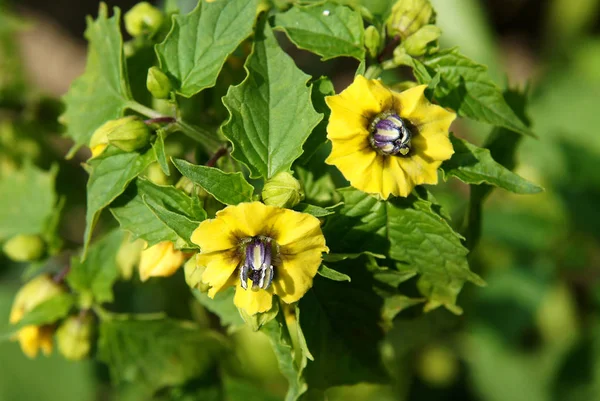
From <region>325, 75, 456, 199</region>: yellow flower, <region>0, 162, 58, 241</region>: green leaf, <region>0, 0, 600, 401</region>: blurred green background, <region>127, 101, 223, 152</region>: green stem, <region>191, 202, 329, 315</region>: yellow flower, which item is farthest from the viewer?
<region>0, 0, 600, 401</region>: blurred green background

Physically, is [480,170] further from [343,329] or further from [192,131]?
[192,131]

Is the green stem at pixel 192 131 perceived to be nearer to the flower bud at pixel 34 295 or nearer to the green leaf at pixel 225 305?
the green leaf at pixel 225 305

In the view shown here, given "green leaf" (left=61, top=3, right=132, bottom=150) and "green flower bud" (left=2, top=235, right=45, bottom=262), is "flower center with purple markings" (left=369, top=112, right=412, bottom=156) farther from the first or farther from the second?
"green flower bud" (left=2, top=235, right=45, bottom=262)

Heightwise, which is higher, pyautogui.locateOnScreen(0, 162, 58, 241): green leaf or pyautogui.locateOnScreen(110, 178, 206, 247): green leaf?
pyautogui.locateOnScreen(110, 178, 206, 247): green leaf

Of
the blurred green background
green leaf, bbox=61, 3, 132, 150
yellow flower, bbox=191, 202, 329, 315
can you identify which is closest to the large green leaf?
yellow flower, bbox=191, 202, 329, 315

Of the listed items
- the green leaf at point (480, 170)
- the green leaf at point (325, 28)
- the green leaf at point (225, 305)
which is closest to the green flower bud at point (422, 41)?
the green leaf at point (325, 28)

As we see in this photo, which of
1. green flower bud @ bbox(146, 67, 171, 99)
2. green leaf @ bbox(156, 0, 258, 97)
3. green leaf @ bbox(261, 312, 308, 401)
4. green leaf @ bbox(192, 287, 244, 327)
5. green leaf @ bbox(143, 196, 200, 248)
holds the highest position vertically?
green leaf @ bbox(156, 0, 258, 97)

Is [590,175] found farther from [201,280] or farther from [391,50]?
[201,280]

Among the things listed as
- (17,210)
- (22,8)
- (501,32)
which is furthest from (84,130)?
(501,32)
